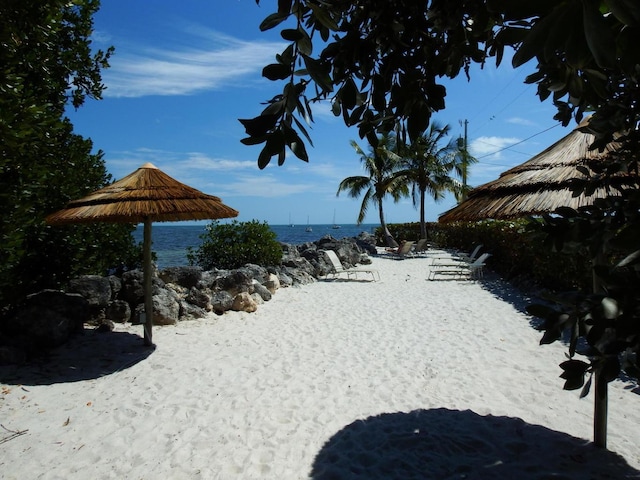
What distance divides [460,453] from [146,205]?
4.69m

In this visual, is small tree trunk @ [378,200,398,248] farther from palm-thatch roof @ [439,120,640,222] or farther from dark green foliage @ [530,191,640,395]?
dark green foliage @ [530,191,640,395]

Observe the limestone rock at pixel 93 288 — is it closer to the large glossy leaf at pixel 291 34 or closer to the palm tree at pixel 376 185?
the large glossy leaf at pixel 291 34

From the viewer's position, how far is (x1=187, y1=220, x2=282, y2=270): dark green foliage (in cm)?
1210

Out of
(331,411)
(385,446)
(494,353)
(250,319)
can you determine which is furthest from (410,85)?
(250,319)

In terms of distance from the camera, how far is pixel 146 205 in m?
5.38

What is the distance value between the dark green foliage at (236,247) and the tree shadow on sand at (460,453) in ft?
28.9

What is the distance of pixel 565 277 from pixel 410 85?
27.1 ft

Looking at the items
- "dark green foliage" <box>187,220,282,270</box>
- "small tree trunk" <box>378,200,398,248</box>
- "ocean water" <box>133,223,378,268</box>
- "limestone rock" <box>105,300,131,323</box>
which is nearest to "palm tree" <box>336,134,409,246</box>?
"small tree trunk" <box>378,200,398,248</box>

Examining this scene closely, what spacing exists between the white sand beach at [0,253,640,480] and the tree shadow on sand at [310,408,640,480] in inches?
Answer: 0.6

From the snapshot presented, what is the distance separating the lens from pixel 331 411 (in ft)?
13.3

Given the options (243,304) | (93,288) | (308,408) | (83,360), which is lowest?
(308,408)

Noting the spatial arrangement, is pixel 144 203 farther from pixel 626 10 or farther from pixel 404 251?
pixel 404 251

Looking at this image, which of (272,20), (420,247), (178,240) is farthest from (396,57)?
(178,240)

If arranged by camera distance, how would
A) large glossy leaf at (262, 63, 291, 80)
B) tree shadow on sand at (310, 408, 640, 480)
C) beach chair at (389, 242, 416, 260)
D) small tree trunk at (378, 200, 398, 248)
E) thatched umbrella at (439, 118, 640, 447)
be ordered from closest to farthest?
large glossy leaf at (262, 63, 291, 80) < tree shadow on sand at (310, 408, 640, 480) < thatched umbrella at (439, 118, 640, 447) < beach chair at (389, 242, 416, 260) < small tree trunk at (378, 200, 398, 248)
